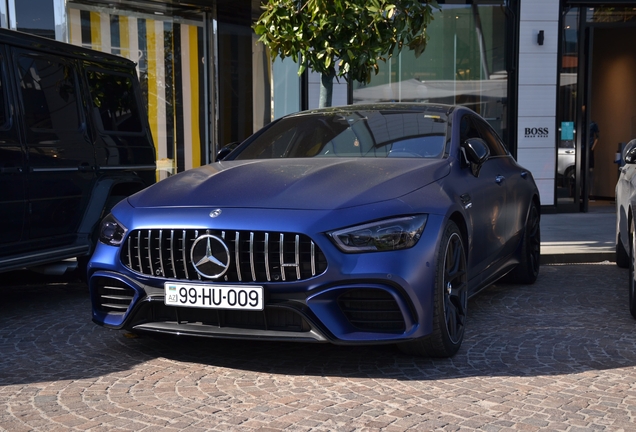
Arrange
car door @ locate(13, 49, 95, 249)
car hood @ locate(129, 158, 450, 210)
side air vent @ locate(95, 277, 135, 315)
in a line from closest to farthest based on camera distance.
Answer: car hood @ locate(129, 158, 450, 210) < side air vent @ locate(95, 277, 135, 315) < car door @ locate(13, 49, 95, 249)

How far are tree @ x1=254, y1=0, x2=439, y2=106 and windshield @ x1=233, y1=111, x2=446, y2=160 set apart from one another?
2557 mm

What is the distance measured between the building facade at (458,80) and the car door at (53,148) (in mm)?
7055

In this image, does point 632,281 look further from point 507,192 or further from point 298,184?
point 298,184

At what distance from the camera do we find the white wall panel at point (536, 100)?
561 inches

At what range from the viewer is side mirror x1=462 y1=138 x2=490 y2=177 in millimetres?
5438

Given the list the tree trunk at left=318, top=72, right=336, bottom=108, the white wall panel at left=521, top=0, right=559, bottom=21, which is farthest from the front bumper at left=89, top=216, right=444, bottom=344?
the white wall panel at left=521, top=0, right=559, bottom=21

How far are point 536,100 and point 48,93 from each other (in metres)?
9.81

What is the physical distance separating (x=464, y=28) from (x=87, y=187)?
9.36 m

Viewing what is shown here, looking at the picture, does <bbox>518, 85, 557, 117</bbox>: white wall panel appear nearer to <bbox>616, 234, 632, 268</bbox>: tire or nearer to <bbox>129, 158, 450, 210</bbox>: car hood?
<bbox>616, 234, 632, 268</bbox>: tire

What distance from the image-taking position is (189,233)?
436 cm

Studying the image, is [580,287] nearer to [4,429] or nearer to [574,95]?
[4,429]

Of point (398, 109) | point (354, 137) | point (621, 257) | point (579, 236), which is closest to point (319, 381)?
point (354, 137)

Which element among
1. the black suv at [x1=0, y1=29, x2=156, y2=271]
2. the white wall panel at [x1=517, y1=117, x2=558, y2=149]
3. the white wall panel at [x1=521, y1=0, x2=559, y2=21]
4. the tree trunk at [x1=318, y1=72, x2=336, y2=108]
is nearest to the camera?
the black suv at [x1=0, y1=29, x2=156, y2=271]

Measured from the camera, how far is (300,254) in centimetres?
419
